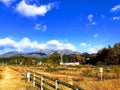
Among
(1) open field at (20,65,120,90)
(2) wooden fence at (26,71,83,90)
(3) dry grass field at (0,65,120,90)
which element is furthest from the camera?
(3) dry grass field at (0,65,120,90)

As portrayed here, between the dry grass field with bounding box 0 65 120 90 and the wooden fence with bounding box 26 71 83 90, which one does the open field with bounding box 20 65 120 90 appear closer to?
the dry grass field with bounding box 0 65 120 90

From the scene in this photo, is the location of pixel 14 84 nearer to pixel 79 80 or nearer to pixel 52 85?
pixel 79 80

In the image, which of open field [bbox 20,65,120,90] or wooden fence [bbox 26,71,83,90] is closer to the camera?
wooden fence [bbox 26,71,83,90]

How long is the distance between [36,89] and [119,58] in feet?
327

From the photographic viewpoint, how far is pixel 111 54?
408 feet

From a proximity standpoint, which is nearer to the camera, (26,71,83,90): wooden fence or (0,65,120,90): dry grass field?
(26,71,83,90): wooden fence

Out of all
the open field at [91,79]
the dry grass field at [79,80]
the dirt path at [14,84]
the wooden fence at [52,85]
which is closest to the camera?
the wooden fence at [52,85]

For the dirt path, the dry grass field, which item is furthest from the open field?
the dirt path

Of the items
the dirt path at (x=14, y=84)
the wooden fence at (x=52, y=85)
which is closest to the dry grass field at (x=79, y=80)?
the dirt path at (x=14, y=84)

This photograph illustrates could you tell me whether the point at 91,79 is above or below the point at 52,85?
above

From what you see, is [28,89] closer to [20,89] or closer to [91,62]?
[20,89]

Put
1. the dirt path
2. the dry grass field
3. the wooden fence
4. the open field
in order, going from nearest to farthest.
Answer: the wooden fence → the open field → the dry grass field → the dirt path

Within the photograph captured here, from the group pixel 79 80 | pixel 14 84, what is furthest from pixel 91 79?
pixel 14 84

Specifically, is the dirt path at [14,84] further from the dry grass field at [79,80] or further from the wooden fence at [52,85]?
the wooden fence at [52,85]
